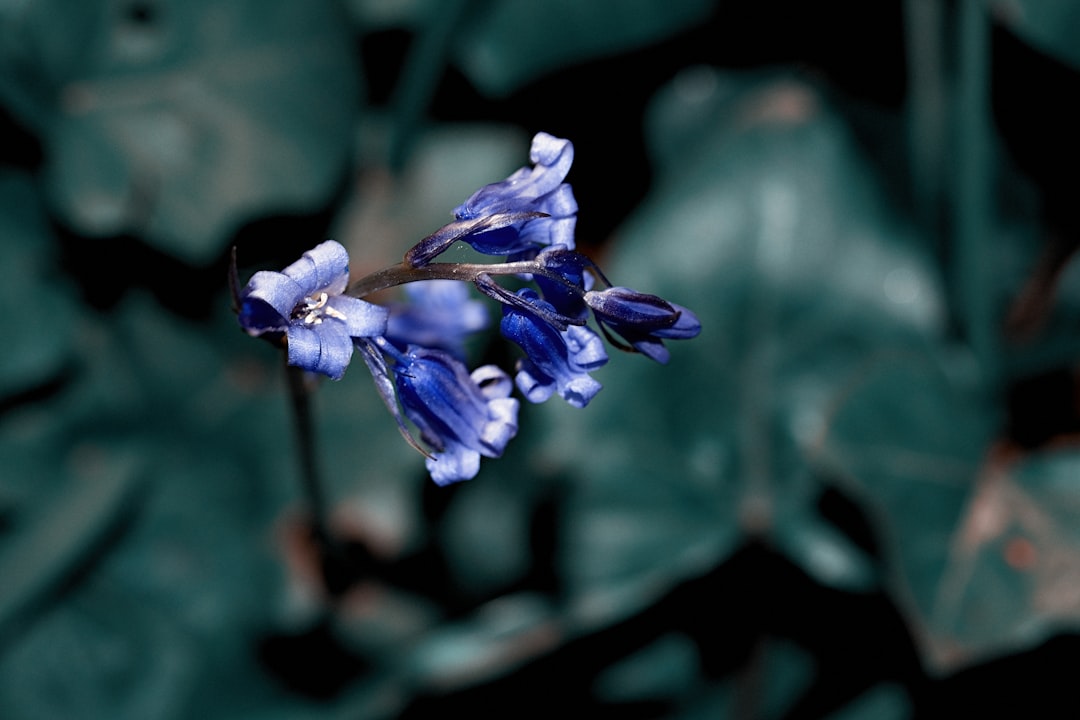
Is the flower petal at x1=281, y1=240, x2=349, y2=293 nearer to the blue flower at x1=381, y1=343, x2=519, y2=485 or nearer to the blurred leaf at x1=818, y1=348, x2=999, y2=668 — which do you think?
the blue flower at x1=381, y1=343, x2=519, y2=485

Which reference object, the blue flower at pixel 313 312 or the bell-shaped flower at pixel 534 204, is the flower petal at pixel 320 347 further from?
the bell-shaped flower at pixel 534 204

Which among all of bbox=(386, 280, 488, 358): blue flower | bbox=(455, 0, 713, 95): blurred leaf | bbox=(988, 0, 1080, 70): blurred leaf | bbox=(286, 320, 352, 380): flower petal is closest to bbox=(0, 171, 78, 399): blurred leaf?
bbox=(455, 0, 713, 95): blurred leaf

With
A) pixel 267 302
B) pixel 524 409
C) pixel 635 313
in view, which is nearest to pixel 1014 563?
pixel 524 409

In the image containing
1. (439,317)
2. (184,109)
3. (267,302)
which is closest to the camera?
(267,302)

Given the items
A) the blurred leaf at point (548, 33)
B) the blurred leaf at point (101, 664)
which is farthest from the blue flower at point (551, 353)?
the blurred leaf at point (101, 664)

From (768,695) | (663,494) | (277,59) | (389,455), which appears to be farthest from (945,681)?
(277,59)

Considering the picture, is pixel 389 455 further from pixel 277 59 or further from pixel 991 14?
pixel 991 14

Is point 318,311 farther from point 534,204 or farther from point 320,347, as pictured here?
point 534,204
